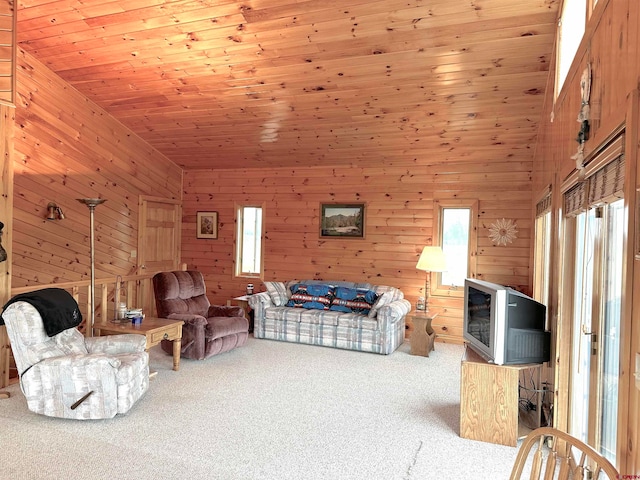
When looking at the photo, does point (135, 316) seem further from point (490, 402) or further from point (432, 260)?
point (432, 260)

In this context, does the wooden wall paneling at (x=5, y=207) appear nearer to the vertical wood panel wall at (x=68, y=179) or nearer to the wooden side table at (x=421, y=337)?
the vertical wood panel wall at (x=68, y=179)

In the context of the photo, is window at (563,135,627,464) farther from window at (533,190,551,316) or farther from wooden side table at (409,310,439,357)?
wooden side table at (409,310,439,357)

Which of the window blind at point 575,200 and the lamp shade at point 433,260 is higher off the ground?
the window blind at point 575,200

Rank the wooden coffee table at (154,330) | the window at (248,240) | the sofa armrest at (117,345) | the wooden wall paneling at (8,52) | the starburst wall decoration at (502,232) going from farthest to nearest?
1. the window at (248,240)
2. the starburst wall decoration at (502,232)
3. the wooden coffee table at (154,330)
4. the sofa armrest at (117,345)
5. the wooden wall paneling at (8,52)

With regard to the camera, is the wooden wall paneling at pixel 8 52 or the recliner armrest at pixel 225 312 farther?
the recliner armrest at pixel 225 312

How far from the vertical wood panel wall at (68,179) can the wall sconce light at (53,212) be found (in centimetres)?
7

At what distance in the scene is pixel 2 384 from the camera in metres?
4.09

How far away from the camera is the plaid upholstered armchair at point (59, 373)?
336 cm

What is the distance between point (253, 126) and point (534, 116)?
10.7 ft

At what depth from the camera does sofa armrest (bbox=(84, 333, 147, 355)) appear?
3.93 meters

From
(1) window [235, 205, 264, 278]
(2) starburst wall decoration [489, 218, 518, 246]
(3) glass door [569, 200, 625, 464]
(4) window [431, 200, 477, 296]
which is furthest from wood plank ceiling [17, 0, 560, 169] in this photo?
(3) glass door [569, 200, 625, 464]

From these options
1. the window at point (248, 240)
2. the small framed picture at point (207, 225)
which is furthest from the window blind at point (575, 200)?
the small framed picture at point (207, 225)

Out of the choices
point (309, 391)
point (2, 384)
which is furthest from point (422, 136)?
point (2, 384)

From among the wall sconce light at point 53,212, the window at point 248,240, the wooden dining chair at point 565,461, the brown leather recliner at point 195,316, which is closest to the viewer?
the wooden dining chair at point 565,461
